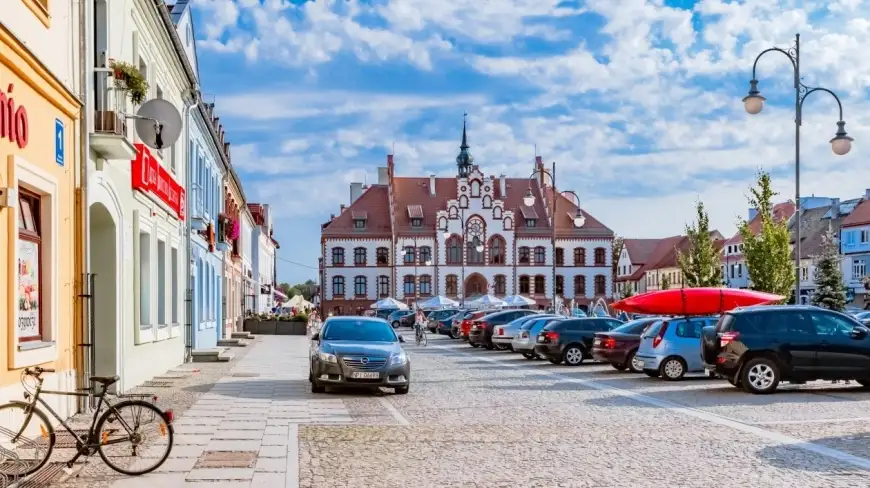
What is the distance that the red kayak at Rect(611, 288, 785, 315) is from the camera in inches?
1118

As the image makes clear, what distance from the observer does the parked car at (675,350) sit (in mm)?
23531

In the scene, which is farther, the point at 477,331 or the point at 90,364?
the point at 477,331

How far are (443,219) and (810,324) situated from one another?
8211 cm

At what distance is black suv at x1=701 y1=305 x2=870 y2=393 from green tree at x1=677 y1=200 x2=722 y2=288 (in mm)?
35015

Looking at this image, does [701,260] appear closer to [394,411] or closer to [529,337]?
[529,337]

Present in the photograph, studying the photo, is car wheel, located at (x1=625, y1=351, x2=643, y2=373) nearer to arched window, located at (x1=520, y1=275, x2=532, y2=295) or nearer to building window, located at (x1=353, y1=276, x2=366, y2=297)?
building window, located at (x1=353, y1=276, x2=366, y2=297)

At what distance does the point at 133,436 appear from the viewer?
10.3 metres

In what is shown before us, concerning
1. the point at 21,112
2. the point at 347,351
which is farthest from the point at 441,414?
the point at 21,112

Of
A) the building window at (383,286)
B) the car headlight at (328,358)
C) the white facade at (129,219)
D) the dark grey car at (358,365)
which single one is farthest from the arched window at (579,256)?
the car headlight at (328,358)

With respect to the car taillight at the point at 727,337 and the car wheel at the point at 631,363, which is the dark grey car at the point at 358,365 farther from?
the car wheel at the point at 631,363

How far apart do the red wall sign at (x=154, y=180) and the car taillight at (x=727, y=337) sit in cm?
1121

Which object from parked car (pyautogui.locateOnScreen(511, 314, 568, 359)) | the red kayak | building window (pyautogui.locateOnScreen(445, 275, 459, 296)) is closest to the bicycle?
the red kayak

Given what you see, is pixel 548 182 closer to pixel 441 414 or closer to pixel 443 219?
pixel 443 219

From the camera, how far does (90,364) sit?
15.2 meters
